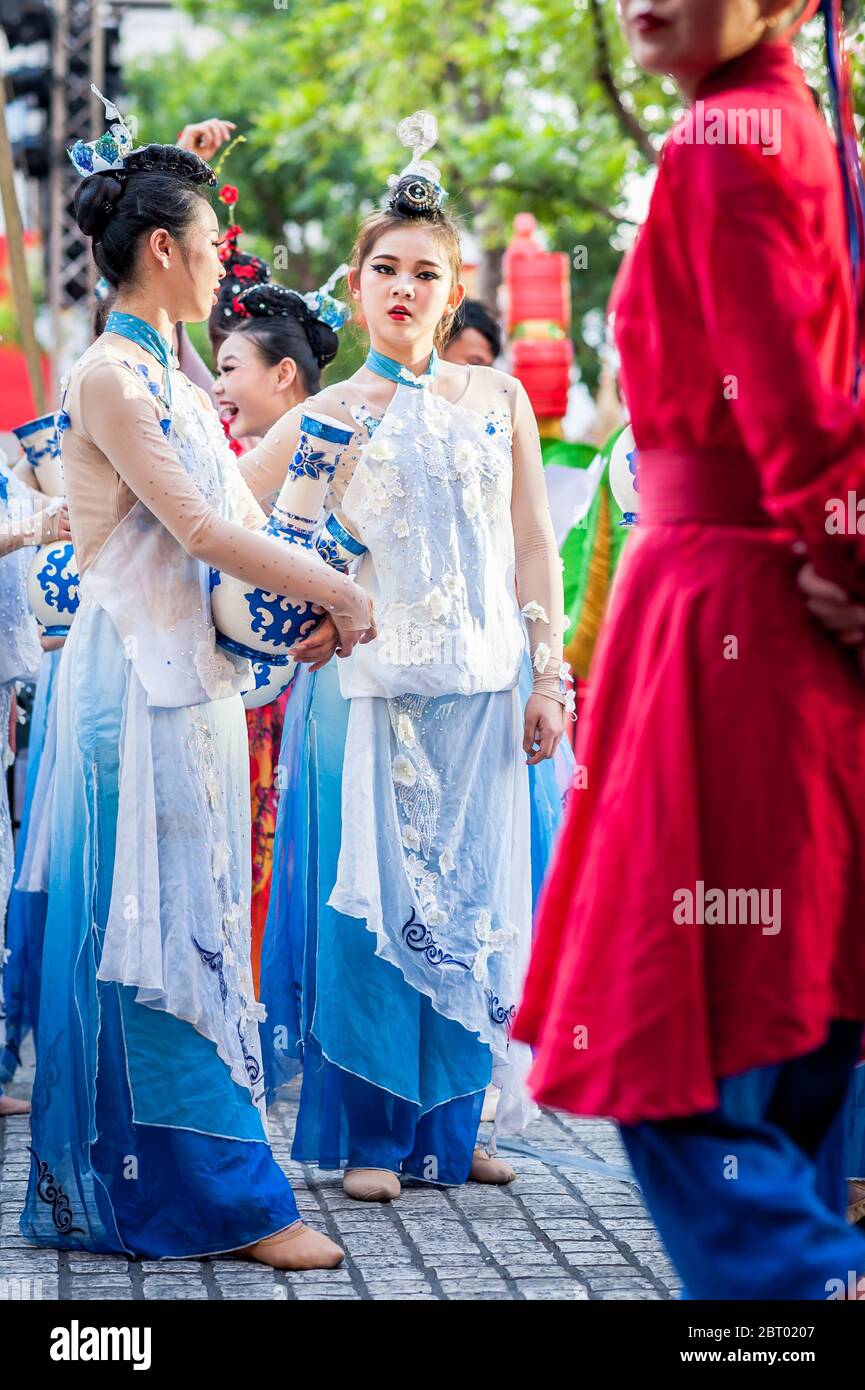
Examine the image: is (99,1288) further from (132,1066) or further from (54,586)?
(54,586)

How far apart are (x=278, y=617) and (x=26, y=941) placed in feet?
7.33

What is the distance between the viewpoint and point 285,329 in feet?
16.9

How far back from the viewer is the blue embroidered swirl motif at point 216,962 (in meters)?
3.44

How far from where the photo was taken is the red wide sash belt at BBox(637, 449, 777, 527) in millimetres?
2166

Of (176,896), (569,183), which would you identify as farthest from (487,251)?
(176,896)

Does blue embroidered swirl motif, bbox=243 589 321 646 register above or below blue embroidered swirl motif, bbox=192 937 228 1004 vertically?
above

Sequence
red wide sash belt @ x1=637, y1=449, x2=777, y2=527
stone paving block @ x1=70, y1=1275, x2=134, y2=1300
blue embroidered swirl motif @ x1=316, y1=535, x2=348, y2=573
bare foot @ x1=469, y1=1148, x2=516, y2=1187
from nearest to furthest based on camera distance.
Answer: red wide sash belt @ x1=637, y1=449, x2=777, y2=527 < stone paving block @ x1=70, y1=1275, x2=134, y2=1300 < blue embroidered swirl motif @ x1=316, y1=535, x2=348, y2=573 < bare foot @ x1=469, y1=1148, x2=516, y2=1187

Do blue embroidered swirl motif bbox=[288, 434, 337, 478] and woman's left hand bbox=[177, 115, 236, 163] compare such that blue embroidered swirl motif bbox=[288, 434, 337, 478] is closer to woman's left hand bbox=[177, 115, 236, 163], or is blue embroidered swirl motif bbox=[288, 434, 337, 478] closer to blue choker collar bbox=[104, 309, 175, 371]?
blue choker collar bbox=[104, 309, 175, 371]

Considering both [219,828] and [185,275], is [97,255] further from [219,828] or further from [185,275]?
[219,828]

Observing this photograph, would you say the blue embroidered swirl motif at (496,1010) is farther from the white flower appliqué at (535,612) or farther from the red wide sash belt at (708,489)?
the red wide sash belt at (708,489)

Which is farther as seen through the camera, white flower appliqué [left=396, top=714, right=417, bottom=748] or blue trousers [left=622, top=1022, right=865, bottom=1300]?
white flower appliqué [left=396, top=714, right=417, bottom=748]

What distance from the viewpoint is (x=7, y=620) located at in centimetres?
472

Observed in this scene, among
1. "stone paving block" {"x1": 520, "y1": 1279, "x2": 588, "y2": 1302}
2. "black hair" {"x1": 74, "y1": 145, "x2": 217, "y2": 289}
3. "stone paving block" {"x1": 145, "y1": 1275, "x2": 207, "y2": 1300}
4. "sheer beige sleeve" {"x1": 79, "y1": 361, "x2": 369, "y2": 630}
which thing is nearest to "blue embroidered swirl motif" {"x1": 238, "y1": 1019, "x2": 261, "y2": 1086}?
"stone paving block" {"x1": 145, "y1": 1275, "x2": 207, "y2": 1300}

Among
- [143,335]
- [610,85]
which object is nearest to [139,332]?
[143,335]
